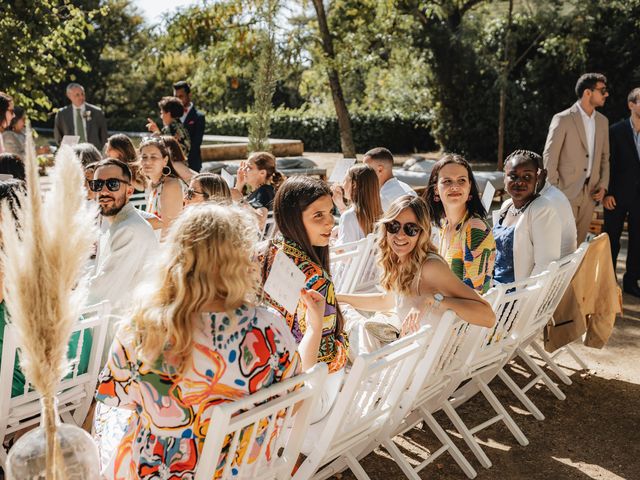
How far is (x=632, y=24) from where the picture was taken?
680 inches

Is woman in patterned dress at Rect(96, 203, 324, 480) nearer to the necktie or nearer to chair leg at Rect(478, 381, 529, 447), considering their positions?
chair leg at Rect(478, 381, 529, 447)

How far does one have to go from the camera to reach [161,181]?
551cm

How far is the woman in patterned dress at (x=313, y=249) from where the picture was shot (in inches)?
121

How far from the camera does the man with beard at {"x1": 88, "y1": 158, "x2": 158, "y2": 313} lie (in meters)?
3.78

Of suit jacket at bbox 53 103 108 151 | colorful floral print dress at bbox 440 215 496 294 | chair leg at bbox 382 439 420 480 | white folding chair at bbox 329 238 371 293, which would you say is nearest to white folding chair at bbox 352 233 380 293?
white folding chair at bbox 329 238 371 293

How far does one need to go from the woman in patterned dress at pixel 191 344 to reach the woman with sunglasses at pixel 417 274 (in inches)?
51.9

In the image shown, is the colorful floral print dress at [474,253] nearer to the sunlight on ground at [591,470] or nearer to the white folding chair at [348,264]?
the white folding chair at [348,264]

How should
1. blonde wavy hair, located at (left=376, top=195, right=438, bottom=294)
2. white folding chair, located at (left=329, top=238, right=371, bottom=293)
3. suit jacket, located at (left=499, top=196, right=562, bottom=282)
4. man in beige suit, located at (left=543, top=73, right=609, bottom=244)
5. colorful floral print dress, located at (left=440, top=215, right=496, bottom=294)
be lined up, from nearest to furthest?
blonde wavy hair, located at (left=376, top=195, right=438, bottom=294) → colorful floral print dress, located at (left=440, top=215, right=496, bottom=294) → suit jacket, located at (left=499, top=196, right=562, bottom=282) → white folding chair, located at (left=329, top=238, right=371, bottom=293) → man in beige suit, located at (left=543, top=73, right=609, bottom=244)

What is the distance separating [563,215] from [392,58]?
A: 17.2 metres

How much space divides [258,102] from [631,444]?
1010cm

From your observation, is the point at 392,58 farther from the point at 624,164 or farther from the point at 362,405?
the point at 362,405

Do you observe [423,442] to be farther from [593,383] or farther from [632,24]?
[632,24]

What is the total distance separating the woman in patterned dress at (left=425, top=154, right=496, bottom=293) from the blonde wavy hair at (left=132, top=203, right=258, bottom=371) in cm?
229

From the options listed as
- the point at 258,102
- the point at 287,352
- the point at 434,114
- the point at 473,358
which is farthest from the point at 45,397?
the point at 434,114
